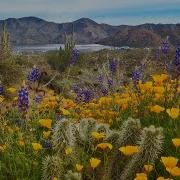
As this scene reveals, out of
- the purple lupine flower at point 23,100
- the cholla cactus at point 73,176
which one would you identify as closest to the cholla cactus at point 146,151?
the cholla cactus at point 73,176

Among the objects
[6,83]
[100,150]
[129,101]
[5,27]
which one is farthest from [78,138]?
→ [5,27]

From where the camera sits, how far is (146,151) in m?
4.37

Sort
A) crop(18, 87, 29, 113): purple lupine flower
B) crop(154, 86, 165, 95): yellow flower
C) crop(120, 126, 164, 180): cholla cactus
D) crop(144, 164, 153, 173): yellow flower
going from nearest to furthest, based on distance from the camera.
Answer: crop(144, 164, 153, 173): yellow flower < crop(120, 126, 164, 180): cholla cactus < crop(18, 87, 29, 113): purple lupine flower < crop(154, 86, 165, 95): yellow flower

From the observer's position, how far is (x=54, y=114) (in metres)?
7.23

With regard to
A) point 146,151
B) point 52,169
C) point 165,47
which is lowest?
point 52,169

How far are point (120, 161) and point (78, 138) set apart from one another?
2.20 ft

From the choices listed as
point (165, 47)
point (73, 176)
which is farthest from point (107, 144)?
point (165, 47)

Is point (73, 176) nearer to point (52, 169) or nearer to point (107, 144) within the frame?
point (52, 169)

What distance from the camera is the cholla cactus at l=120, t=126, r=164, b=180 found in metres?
4.34

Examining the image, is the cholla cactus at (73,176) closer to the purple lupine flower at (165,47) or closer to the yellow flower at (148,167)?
the yellow flower at (148,167)

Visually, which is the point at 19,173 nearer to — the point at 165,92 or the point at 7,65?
the point at 165,92

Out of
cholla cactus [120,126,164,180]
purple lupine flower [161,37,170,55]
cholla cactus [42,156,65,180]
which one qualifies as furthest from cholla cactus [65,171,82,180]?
purple lupine flower [161,37,170,55]

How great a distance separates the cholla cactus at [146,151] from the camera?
434 cm

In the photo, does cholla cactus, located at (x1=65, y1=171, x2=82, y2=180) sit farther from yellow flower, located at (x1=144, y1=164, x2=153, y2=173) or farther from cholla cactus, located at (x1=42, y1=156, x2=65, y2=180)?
yellow flower, located at (x1=144, y1=164, x2=153, y2=173)
